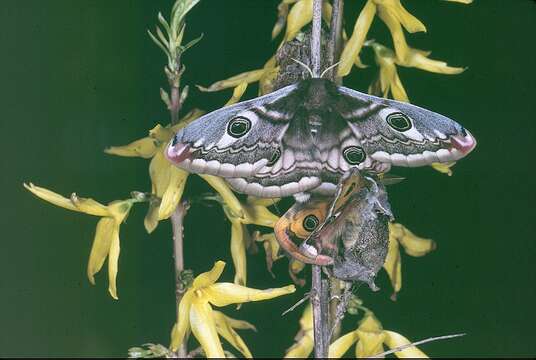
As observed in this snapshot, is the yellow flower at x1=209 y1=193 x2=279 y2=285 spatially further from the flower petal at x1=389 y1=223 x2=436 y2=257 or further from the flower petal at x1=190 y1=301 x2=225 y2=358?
the flower petal at x1=389 y1=223 x2=436 y2=257

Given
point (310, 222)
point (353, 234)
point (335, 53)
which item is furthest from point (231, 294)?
point (335, 53)

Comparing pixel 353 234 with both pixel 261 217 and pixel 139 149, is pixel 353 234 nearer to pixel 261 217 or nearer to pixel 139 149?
pixel 261 217

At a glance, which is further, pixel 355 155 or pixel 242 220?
pixel 242 220

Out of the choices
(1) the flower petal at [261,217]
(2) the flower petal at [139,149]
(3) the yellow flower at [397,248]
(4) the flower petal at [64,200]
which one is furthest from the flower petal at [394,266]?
(4) the flower petal at [64,200]

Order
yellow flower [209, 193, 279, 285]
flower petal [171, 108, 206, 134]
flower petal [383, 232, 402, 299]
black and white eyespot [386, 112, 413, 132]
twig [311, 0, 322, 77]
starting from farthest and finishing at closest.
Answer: flower petal [383, 232, 402, 299] < yellow flower [209, 193, 279, 285] < flower petal [171, 108, 206, 134] < black and white eyespot [386, 112, 413, 132] < twig [311, 0, 322, 77]

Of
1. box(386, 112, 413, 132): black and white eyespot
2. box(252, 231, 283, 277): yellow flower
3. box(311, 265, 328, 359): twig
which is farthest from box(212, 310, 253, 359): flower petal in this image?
box(386, 112, 413, 132): black and white eyespot

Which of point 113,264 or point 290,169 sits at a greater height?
point 290,169

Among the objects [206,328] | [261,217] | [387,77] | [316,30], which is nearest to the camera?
[316,30]

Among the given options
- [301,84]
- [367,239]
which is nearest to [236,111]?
[301,84]
